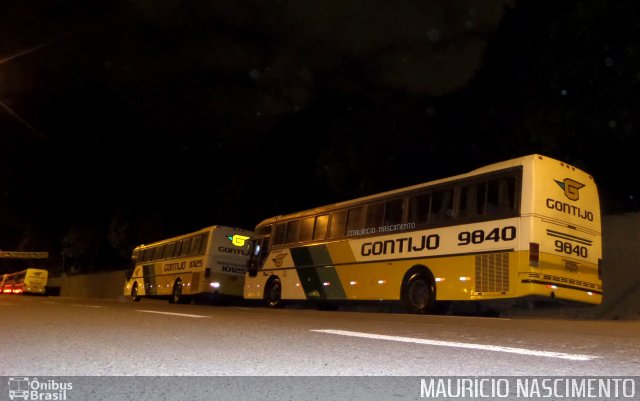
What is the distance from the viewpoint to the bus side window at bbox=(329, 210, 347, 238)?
53.3 feet

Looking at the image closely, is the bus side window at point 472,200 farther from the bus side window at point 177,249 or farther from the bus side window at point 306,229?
the bus side window at point 177,249

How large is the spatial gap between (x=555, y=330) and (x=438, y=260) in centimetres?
524

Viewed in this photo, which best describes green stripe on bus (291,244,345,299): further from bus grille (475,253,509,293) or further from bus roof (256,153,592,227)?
bus grille (475,253,509,293)

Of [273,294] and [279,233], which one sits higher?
[279,233]

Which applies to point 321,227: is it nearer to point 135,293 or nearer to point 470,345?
point 470,345

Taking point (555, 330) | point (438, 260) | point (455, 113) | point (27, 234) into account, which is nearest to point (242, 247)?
point (455, 113)

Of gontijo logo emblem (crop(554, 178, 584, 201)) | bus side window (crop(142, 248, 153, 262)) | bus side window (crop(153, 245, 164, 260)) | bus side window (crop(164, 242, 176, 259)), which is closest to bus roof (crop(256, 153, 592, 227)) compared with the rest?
gontijo logo emblem (crop(554, 178, 584, 201))

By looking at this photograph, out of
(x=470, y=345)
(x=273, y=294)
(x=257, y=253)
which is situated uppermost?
(x=257, y=253)

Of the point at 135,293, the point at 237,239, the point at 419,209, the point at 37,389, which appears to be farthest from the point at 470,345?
the point at 135,293

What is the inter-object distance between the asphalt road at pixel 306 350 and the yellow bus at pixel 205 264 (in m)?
14.0

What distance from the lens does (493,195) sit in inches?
475

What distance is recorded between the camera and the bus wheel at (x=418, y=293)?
1311 cm

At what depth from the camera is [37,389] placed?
385 cm

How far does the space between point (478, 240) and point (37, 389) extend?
9.77 m
